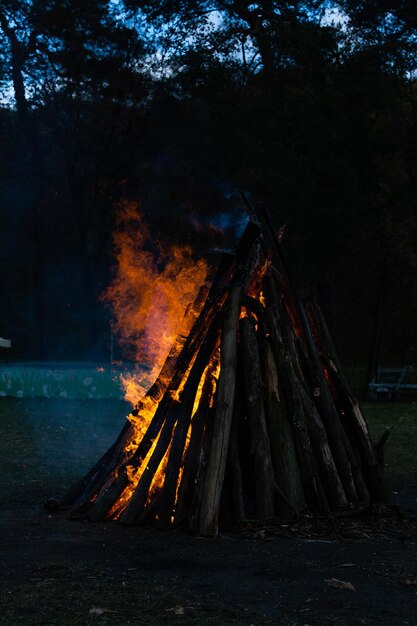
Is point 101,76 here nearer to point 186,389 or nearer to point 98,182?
point 98,182

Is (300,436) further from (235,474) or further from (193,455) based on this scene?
(193,455)

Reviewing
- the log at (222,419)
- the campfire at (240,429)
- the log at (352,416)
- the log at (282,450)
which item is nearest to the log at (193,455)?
the campfire at (240,429)

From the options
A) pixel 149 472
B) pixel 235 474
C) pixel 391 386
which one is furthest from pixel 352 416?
pixel 391 386

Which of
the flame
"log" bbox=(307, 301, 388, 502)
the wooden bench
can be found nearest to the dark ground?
"log" bbox=(307, 301, 388, 502)

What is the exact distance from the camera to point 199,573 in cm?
620

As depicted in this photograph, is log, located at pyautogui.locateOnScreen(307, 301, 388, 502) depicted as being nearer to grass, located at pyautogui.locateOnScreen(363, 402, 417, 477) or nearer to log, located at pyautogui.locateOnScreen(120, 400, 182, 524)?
log, located at pyautogui.locateOnScreen(120, 400, 182, 524)

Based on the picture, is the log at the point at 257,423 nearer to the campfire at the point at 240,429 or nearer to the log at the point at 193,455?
the campfire at the point at 240,429

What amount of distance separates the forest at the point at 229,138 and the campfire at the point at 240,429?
13698 mm

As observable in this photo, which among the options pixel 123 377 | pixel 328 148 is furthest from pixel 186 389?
pixel 328 148

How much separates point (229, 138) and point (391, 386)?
8.08 m

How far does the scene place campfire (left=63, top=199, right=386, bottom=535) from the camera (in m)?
7.66

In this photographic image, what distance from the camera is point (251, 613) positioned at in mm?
5277

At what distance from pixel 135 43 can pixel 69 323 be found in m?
14.4

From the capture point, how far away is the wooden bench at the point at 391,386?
22.6m
